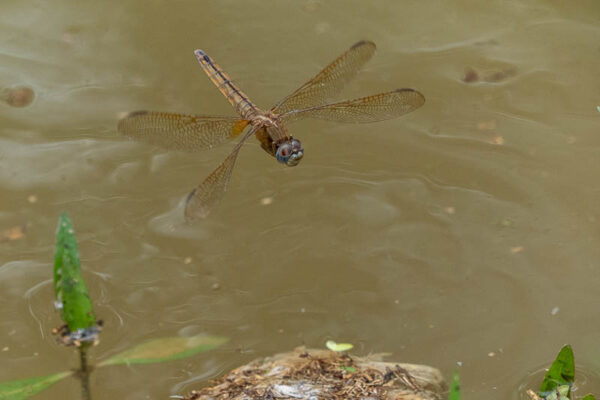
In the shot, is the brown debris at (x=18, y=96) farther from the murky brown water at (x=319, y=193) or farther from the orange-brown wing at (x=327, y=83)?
the orange-brown wing at (x=327, y=83)

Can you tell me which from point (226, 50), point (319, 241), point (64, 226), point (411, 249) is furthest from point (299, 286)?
point (226, 50)

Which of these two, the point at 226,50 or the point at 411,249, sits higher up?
the point at 226,50

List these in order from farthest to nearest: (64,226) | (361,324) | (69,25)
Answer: (69,25) < (361,324) < (64,226)

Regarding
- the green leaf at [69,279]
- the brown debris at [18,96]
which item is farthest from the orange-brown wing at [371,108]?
the brown debris at [18,96]

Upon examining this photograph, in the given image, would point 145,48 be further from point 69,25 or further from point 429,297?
point 429,297

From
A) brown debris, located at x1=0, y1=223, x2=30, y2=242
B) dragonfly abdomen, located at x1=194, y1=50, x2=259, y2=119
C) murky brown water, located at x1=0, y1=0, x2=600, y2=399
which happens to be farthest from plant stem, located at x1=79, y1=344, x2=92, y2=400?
dragonfly abdomen, located at x1=194, y1=50, x2=259, y2=119

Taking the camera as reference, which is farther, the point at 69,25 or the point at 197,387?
the point at 69,25
